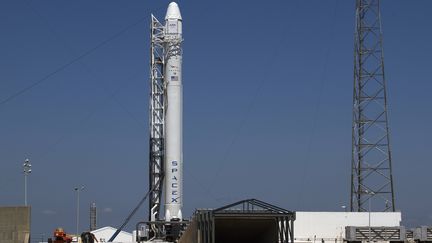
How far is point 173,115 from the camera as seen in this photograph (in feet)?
221

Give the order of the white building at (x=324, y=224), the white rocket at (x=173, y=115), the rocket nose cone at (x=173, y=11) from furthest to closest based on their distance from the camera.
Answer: the white building at (x=324, y=224)
the rocket nose cone at (x=173, y=11)
the white rocket at (x=173, y=115)

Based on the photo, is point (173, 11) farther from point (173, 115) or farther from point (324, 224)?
point (324, 224)

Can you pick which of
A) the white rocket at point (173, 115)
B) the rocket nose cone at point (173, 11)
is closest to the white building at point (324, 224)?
the white rocket at point (173, 115)

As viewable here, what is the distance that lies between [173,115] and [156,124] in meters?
2.66

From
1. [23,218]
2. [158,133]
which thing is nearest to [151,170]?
[158,133]

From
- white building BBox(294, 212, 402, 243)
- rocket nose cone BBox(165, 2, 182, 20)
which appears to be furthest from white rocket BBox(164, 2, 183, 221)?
white building BBox(294, 212, 402, 243)

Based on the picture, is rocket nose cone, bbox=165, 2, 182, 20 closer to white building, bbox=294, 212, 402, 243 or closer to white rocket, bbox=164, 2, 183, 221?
white rocket, bbox=164, 2, 183, 221

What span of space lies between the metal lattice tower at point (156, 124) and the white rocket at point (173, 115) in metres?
1.21

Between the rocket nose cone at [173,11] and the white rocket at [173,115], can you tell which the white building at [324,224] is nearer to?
the white rocket at [173,115]

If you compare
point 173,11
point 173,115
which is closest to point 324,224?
point 173,115

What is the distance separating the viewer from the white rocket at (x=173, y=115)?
6550 centimetres

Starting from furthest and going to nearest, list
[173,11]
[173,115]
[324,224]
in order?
1. [324,224]
2. [173,11]
3. [173,115]

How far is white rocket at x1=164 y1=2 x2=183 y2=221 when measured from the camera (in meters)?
65.5

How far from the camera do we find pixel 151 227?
66.3 meters
